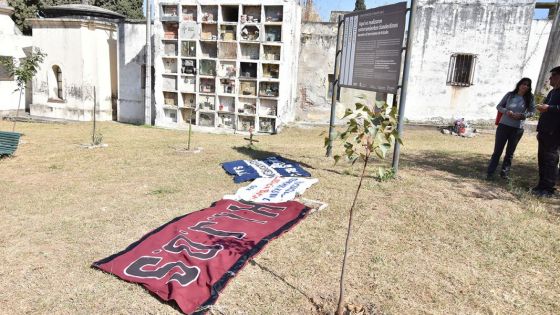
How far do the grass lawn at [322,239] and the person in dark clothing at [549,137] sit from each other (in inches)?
9.0

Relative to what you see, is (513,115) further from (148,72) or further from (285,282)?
(148,72)

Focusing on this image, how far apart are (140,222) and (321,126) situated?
8.20 meters

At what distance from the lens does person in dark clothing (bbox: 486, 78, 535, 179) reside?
15.4 feet

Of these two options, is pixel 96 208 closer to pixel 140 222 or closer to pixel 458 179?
pixel 140 222

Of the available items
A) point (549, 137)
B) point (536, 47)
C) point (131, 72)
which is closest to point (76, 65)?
point (131, 72)

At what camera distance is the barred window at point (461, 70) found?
36.9 ft

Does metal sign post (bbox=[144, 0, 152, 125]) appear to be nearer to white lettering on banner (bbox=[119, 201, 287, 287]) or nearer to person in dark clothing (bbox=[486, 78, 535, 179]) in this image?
white lettering on banner (bbox=[119, 201, 287, 287])

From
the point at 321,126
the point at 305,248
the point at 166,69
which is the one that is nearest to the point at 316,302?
the point at 305,248

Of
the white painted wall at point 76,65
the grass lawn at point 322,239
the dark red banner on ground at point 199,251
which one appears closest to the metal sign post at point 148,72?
the white painted wall at point 76,65

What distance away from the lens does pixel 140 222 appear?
12.3 feet

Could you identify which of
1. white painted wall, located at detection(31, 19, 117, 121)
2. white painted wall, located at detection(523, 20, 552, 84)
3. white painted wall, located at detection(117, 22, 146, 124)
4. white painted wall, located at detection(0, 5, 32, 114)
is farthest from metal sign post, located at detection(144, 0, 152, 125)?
white painted wall, located at detection(523, 20, 552, 84)

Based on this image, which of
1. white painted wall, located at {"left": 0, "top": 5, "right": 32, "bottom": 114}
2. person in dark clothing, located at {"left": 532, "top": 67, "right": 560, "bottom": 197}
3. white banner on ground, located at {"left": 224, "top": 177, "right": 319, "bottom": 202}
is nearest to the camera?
person in dark clothing, located at {"left": 532, "top": 67, "right": 560, "bottom": 197}

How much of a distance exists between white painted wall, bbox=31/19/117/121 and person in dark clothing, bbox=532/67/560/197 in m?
12.1

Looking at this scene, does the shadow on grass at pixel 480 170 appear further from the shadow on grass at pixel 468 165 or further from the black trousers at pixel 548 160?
the black trousers at pixel 548 160
